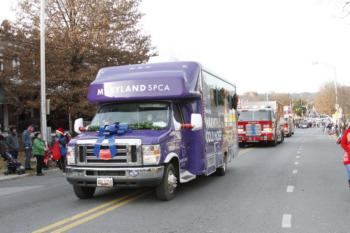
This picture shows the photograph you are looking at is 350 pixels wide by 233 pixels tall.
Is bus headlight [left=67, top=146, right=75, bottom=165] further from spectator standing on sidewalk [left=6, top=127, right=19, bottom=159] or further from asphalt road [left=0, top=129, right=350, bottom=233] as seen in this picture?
spectator standing on sidewalk [left=6, top=127, right=19, bottom=159]

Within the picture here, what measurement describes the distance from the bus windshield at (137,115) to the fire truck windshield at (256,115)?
18.8 m

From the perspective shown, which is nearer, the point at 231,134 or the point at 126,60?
the point at 231,134

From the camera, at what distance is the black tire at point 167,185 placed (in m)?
9.52

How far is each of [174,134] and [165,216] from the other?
86.9 inches

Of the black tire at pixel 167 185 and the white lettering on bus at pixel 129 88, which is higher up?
the white lettering on bus at pixel 129 88

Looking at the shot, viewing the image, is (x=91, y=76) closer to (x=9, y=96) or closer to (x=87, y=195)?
(x=9, y=96)

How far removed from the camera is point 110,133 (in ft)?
31.1

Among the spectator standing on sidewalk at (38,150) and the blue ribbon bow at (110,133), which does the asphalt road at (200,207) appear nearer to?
the blue ribbon bow at (110,133)

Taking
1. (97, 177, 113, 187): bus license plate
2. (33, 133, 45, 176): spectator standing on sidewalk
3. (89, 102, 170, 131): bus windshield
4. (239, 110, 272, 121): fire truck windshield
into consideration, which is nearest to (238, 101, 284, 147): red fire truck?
(239, 110, 272, 121): fire truck windshield

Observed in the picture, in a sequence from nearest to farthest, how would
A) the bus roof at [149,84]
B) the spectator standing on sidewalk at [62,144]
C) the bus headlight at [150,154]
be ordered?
the bus headlight at [150,154] < the bus roof at [149,84] < the spectator standing on sidewalk at [62,144]

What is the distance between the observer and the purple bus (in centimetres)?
913

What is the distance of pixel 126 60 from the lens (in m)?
27.3

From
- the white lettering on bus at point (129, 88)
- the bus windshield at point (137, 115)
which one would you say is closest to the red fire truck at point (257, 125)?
the bus windshield at point (137, 115)

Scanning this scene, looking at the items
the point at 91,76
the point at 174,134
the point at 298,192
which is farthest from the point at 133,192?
the point at 91,76
